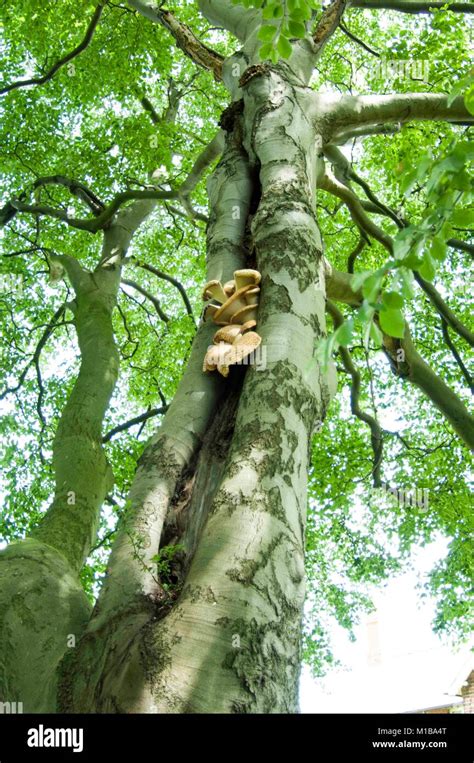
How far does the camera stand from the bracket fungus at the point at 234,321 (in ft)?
11.6

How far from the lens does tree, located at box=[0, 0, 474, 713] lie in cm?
250

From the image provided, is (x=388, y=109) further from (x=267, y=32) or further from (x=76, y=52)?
(x=76, y=52)

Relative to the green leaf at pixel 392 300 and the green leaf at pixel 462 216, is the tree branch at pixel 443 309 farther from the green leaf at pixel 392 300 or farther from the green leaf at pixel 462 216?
the green leaf at pixel 392 300

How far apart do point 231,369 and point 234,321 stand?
244mm

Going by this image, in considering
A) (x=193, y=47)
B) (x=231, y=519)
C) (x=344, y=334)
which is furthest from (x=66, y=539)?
(x=193, y=47)

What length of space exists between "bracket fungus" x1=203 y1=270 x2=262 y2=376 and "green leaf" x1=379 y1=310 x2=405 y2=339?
138 cm

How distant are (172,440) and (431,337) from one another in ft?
27.5

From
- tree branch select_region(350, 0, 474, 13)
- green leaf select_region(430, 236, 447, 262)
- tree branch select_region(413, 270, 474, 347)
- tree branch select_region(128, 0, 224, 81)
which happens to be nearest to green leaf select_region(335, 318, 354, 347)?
green leaf select_region(430, 236, 447, 262)

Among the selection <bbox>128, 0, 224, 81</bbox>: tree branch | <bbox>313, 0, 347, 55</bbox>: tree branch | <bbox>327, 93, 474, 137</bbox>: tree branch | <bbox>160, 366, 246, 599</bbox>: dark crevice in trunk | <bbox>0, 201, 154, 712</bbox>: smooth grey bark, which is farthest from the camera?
<bbox>128, 0, 224, 81</bbox>: tree branch

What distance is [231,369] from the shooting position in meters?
3.80

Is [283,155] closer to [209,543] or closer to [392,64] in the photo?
[209,543]

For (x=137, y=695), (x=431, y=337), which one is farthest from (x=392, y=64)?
(x=137, y=695)

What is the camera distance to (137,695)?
7.73ft

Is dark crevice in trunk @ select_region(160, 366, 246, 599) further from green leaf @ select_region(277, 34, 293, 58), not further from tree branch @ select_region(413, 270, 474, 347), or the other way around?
tree branch @ select_region(413, 270, 474, 347)
